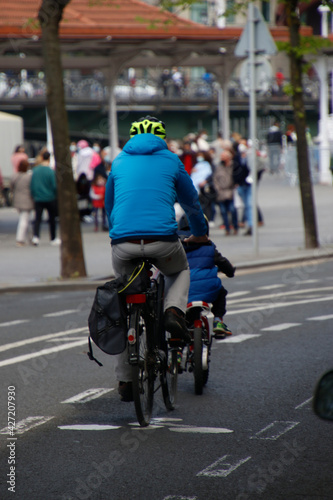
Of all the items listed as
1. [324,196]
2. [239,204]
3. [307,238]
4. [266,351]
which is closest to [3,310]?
[266,351]

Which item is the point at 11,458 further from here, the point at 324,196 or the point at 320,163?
the point at 320,163

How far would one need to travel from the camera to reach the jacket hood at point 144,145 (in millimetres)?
6449

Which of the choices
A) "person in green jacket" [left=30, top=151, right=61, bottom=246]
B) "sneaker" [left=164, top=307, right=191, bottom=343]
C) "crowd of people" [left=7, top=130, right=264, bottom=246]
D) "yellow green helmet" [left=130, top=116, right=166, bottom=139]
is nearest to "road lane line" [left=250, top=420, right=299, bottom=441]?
"sneaker" [left=164, top=307, right=191, bottom=343]

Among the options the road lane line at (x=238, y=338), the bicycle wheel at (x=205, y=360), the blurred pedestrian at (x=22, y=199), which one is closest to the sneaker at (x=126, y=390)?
the bicycle wheel at (x=205, y=360)

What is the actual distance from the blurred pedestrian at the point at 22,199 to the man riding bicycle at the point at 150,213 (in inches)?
597

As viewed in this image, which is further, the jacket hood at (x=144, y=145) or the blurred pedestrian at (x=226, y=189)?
the blurred pedestrian at (x=226, y=189)

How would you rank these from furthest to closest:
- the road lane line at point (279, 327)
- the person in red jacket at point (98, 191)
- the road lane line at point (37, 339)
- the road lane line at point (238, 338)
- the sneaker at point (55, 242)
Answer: the person in red jacket at point (98, 191)
the sneaker at point (55, 242)
the road lane line at point (279, 327)
the road lane line at point (238, 338)
the road lane line at point (37, 339)

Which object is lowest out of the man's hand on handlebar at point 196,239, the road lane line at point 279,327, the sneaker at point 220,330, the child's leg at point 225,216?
the child's leg at point 225,216

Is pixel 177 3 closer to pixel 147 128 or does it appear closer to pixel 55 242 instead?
pixel 55 242

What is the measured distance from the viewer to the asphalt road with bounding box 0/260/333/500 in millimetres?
5105

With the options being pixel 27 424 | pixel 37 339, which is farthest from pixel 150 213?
pixel 37 339

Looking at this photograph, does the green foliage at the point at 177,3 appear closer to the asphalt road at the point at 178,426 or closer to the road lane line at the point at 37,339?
the asphalt road at the point at 178,426

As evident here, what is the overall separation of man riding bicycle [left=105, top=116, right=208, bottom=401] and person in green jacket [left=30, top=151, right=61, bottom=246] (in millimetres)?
14919

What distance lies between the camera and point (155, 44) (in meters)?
28.2
